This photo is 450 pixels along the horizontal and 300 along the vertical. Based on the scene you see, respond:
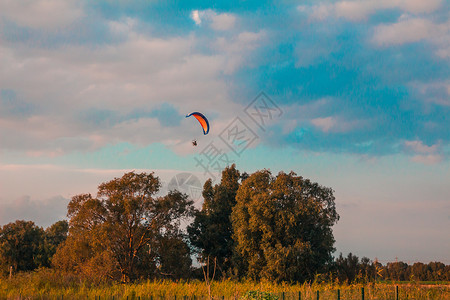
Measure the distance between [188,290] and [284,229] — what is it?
1862 centimetres

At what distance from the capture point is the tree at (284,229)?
3241 cm

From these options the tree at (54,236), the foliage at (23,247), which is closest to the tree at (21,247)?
the foliage at (23,247)

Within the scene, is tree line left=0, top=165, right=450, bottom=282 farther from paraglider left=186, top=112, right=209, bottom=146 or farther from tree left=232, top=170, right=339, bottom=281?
paraglider left=186, top=112, right=209, bottom=146

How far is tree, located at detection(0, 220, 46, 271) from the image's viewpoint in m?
52.0

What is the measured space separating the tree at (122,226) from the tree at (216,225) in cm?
416

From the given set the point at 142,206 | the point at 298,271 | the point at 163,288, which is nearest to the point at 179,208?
the point at 142,206

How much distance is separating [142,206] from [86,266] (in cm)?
613

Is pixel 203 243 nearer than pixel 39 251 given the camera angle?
Yes

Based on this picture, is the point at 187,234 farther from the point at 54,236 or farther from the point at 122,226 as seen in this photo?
the point at 54,236

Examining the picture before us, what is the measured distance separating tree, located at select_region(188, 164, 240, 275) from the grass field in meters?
18.4

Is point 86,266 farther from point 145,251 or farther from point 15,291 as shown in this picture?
point 15,291

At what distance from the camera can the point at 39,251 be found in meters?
53.7

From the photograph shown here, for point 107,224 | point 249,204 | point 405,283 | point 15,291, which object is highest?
point 249,204

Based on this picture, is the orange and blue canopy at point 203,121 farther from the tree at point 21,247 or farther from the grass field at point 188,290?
the tree at point 21,247
